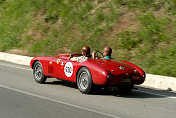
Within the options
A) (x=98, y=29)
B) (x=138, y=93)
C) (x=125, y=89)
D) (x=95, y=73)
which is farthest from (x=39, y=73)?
(x=98, y=29)

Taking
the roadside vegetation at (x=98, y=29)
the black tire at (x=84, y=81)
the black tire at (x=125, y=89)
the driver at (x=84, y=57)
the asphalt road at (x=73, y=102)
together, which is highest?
the roadside vegetation at (x=98, y=29)

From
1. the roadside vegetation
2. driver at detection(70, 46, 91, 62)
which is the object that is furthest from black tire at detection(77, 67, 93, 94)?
the roadside vegetation

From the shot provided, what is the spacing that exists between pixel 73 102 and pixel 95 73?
1020mm

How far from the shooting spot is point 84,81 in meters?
8.74

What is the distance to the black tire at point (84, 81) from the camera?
8453mm

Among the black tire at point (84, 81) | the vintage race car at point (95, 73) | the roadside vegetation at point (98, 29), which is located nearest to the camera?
the vintage race car at point (95, 73)

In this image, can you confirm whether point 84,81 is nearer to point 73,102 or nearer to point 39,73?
point 73,102

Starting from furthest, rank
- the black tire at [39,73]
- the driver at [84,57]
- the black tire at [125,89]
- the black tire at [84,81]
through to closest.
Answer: the black tire at [39,73], the driver at [84,57], the black tire at [125,89], the black tire at [84,81]

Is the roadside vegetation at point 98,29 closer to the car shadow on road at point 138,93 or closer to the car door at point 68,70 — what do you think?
the car shadow on road at point 138,93

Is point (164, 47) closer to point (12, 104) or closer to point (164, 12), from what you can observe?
point (164, 12)

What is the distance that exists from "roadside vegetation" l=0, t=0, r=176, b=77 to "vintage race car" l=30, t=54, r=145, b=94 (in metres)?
3.76

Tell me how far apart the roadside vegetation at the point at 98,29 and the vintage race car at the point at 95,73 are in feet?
12.3

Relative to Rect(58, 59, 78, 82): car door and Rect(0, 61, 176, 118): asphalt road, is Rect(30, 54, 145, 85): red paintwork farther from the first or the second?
Rect(0, 61, 176, 118): asphalt road

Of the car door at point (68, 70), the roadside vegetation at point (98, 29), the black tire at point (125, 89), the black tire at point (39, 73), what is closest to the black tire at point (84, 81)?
the car door at point (68, 70)
